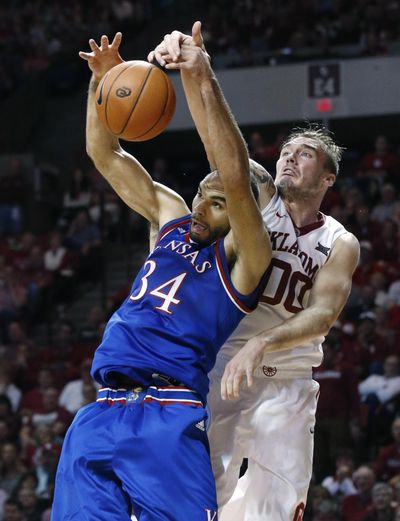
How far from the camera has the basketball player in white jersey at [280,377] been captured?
503 cm

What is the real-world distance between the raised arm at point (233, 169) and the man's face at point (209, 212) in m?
0.16

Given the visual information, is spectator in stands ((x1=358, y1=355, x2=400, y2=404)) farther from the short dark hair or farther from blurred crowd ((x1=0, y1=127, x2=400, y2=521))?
the short dark hair

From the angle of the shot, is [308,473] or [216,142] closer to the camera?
[216,142]

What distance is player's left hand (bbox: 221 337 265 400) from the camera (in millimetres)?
4207

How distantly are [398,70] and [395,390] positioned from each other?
22.0 feet

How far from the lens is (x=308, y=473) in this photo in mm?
5113

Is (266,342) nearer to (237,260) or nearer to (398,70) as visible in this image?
(237,260)

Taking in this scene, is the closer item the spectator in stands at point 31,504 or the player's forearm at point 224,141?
the player's forearm at point 224,141

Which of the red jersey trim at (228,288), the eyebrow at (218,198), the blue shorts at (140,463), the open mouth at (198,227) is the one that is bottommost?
the blue shorts at (140,463)

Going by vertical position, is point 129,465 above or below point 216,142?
below

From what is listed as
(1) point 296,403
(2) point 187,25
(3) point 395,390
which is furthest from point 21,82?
→ (1) point 296,403

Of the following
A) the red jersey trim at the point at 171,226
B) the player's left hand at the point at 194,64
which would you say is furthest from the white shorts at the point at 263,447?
the player's left hand at the point at 194,64

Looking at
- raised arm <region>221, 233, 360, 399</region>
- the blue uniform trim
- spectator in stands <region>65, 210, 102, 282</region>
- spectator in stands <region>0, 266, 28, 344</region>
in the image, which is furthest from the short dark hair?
spectator in stands <region>65, 210, 102, 282</region>

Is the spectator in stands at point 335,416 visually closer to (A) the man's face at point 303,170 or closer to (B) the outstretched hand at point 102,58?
(A) the man's face at point 303,170
